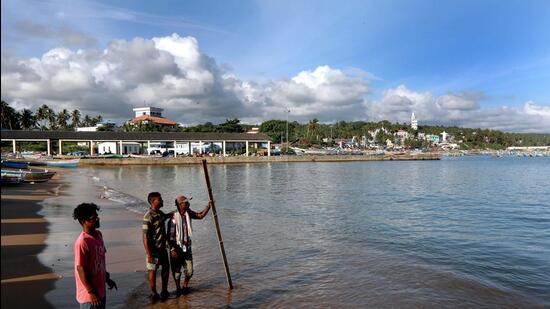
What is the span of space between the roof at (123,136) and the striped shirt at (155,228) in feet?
212

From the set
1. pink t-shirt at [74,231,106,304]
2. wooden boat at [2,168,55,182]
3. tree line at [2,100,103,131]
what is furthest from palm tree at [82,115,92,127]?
pink t-shirt at [74,231,106,304]

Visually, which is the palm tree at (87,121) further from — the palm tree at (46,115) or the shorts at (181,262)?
the shorts at (181,262)

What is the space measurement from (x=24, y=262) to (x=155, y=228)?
4.51 m

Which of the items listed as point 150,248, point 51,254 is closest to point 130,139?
point 51,254

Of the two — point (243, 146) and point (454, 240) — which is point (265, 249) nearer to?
point (454, 240)

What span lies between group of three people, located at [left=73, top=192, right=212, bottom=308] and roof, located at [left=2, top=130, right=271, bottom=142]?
64.5m

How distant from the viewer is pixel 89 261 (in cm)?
471

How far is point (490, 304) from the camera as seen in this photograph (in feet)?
27.2

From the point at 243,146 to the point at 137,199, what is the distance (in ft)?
299

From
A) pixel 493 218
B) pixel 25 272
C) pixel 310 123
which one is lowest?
pixel 493 218

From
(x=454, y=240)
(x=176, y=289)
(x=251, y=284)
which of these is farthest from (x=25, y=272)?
(x=454, y=240)

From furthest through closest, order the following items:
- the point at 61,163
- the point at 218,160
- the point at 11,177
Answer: the point at 218,160
the point at 61,163
the point at 11,177

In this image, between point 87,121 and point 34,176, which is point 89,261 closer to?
point 34,176

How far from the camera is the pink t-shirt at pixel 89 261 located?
15.2ft
